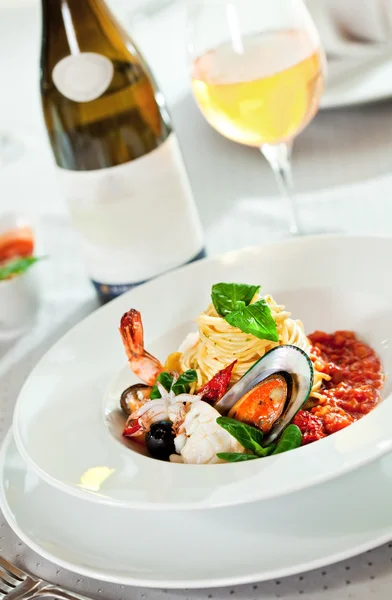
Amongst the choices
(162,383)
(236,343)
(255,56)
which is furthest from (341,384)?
(255,56)

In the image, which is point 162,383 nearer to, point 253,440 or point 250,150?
point 253,440

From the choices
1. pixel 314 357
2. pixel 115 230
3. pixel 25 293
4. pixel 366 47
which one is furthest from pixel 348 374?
pixel 366 47

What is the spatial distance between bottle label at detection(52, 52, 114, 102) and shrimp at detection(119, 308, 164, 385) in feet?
2.12

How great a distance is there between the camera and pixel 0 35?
4.36m

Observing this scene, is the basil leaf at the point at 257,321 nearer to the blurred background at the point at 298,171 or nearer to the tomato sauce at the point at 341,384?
the tomato sauce at the point at 341,384

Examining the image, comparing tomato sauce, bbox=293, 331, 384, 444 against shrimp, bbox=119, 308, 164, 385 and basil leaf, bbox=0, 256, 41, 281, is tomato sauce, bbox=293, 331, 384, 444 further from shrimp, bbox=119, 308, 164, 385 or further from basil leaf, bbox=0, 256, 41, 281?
basil leaf, bbox=0, 256, 41, 281

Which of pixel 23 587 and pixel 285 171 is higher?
pixel 285 171

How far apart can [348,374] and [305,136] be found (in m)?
1.02

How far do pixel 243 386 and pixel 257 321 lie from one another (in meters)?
0.10

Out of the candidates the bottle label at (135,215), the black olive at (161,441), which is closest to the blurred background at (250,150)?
the bottle label at (135,215)

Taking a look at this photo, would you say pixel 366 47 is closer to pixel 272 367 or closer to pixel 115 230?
pixel 115 230

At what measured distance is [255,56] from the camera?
1.46m

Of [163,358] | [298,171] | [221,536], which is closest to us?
[221,536]

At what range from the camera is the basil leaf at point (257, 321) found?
1.10 m
